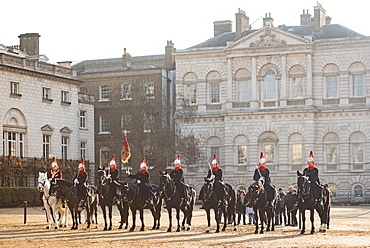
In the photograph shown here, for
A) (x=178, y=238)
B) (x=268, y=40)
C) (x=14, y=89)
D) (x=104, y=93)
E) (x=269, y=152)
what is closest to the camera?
(x=178, y=238)

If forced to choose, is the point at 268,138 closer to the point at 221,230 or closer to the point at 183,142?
the point at 183,142

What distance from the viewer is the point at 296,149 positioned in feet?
217

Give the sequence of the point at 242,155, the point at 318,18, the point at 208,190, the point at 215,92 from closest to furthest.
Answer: the point at 208,190 < the point at 242,155 < the point at 318,18 < the point at 215,92

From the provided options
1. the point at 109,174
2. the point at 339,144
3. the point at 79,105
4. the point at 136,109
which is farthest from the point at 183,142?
the point at 109,174

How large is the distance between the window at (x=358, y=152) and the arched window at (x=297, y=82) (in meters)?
5.97

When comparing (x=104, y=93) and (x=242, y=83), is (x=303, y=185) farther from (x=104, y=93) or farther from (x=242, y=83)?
(x=104, y=93)

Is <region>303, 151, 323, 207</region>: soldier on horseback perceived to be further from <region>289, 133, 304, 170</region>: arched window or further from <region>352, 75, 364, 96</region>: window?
<region>352, 75, 364, 96</region>: window

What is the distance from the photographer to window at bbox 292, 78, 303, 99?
6681 centimetres

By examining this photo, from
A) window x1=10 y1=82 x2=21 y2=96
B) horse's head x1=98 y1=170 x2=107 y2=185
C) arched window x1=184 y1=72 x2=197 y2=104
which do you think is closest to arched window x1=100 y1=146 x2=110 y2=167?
arched window x1=184 y1=72 x2=197 y2=104

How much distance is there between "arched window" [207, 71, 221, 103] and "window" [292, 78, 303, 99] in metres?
6.45

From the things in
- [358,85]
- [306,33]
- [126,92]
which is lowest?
[126,92]

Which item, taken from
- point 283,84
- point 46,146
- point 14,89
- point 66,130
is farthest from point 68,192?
point 283,84

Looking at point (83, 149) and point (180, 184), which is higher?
point (83, 149)

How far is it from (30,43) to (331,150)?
25.6 metres
